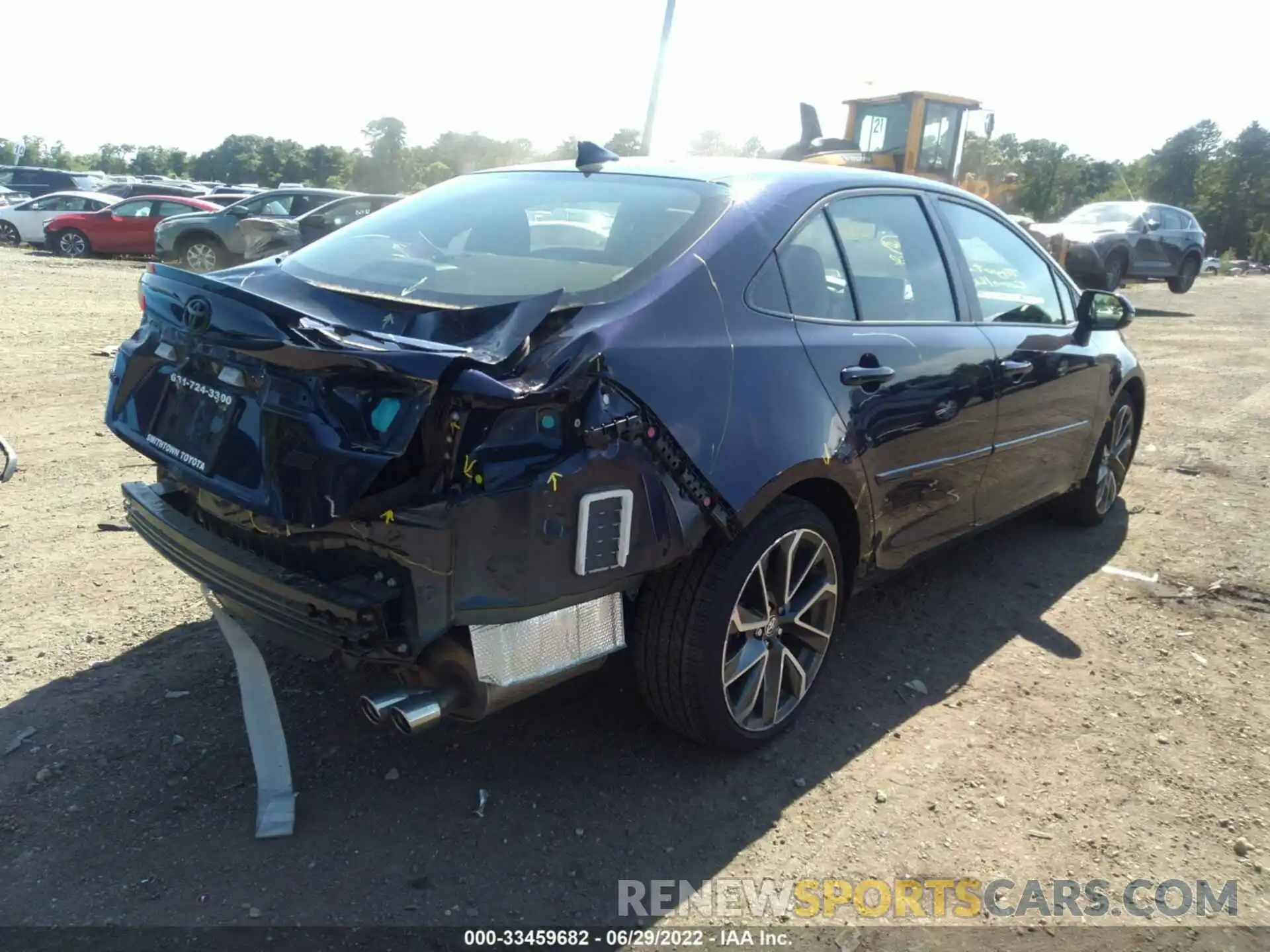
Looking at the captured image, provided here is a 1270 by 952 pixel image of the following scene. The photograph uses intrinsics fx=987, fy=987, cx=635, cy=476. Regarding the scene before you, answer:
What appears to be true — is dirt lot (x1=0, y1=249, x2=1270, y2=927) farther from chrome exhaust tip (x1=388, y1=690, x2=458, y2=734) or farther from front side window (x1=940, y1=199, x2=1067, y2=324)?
front side window (x1=940, y1=199, x2=1067, y2=324)

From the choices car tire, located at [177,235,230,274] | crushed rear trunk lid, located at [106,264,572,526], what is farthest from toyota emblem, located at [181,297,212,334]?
car tire, located at [177,235,230,274]

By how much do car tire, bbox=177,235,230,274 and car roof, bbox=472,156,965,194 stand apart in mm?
13999

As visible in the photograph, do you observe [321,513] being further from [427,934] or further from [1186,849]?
[1186,849]

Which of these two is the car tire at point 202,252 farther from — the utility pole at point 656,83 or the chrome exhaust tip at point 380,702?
the chrome exhaust tip at point 380,702

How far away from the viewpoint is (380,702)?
2369mm

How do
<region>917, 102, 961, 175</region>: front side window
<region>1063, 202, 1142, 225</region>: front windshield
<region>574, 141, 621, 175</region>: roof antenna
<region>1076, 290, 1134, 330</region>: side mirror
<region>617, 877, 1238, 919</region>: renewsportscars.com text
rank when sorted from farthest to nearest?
1. <region>1063, 202, 1142, 225</region>: front windshield
2. <region>917, 102, 961, 175</region>: front side window
3. <region>1076, 290, 1134, 330</region>: side mirror
4. <region>574, 141, 621, 175</region>: roof antenna
5. <region>617, 877, 1238, 919</region>: renewsportscars.com text

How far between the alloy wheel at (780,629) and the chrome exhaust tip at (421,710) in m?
0.82

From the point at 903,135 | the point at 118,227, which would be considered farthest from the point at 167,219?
the point at 903,135

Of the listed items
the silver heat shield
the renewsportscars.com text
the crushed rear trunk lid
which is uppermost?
the crushed rear trunk lid

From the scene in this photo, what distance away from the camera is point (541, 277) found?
2789 mm

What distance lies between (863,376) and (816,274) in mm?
360

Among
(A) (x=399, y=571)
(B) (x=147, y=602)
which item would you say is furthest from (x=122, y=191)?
(A) (x=399, y=571)

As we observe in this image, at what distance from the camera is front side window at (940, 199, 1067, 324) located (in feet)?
13.1

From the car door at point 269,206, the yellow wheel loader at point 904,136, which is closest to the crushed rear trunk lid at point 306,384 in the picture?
the yellow wheel loader at point 904,136
